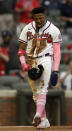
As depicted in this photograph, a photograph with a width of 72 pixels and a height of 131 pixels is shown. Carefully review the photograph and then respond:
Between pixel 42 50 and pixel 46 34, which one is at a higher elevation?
pixel 46 34

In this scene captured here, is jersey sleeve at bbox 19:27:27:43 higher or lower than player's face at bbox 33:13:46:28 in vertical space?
lower

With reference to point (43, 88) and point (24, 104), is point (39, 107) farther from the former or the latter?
point (24, 104)

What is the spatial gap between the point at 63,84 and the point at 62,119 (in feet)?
2.84

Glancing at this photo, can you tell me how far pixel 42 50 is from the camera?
8703 mm

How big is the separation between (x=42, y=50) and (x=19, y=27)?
3.54m

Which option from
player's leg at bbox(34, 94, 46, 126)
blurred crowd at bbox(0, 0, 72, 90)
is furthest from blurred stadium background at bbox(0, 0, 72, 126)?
player's leg at bbox(34, 94, 46, 126)

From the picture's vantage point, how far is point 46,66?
28.4 feet

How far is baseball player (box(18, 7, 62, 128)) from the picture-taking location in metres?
8.61

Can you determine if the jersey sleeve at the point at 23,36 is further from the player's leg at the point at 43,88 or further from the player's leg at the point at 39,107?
the player's leg at the point at 39,107

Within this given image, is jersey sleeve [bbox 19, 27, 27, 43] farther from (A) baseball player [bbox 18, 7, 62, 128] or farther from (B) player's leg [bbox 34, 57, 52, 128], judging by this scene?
(B) player's leg [bbox 34, 57, 52, 128]

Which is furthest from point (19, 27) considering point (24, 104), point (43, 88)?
point (43, 88)

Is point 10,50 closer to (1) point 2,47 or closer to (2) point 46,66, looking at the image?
(1) point 2,47

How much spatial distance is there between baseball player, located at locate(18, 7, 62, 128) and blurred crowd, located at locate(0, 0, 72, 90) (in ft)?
10.8

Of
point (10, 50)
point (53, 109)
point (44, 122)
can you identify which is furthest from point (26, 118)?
point (44, 122)
